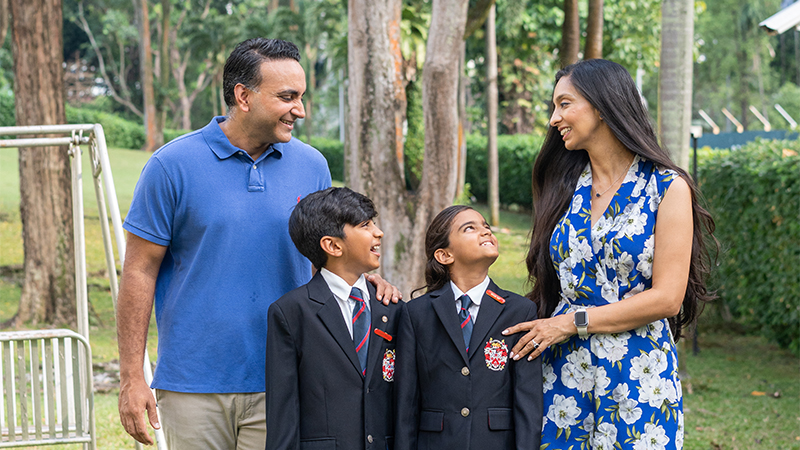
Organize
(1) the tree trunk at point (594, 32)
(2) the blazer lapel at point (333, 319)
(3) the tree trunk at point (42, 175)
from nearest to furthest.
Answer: (2) the blazer lapel at point (333, 319), (1) the tree trunk at point (594, 32), (3) the tree trunk at point (42, 175)

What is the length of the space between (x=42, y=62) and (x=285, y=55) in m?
6.98

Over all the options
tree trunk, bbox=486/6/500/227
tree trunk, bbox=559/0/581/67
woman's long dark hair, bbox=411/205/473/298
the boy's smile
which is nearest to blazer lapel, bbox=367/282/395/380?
the boy's smile

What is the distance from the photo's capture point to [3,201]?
1688 centimetres

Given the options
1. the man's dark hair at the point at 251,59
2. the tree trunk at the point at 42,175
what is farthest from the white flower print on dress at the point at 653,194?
the tree trunk at the point at 42,175

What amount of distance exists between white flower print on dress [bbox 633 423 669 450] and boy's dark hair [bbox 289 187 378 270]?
42.4 inches

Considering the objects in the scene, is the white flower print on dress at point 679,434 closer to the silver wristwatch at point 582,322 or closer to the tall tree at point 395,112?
the silver wristwatch at point 582,322

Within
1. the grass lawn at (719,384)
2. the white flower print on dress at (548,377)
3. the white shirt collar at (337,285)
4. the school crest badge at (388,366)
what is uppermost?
the white shirt collar at (337,285)

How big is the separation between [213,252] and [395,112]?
10.2 ft

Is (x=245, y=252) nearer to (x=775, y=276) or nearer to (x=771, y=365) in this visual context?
(x=775, y=276)

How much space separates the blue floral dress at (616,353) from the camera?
2373 mm

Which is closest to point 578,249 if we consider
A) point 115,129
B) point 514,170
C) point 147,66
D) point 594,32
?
point 594,32

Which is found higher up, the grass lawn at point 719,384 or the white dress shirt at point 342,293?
the white dress shirt at point 342,293

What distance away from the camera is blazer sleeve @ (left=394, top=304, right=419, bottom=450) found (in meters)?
2.39

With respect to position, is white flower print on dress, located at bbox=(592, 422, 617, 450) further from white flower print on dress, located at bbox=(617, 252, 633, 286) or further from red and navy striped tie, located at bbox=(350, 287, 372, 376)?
red and navy striped tie, located at bbox=(350, 287, 372, 376)
